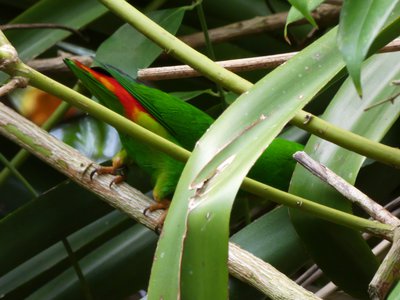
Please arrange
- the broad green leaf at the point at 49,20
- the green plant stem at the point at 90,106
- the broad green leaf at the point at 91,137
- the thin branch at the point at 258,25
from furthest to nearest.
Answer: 1. the broad green leaf at the point at 91,137
2. the thin branch at the point at 258,25
3. the broad green leaf at the point at 49,20
4. the green plant stem at the point at 90,106

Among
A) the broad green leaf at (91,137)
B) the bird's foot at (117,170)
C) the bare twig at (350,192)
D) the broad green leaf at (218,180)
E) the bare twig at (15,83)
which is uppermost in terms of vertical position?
the bare twig at (15,83)

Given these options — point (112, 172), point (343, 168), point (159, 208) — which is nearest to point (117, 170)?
point (112, 172)

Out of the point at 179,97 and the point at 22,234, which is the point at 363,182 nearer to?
the point at 179,97

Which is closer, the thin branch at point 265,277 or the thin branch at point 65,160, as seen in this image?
the thin branch at point 265,277

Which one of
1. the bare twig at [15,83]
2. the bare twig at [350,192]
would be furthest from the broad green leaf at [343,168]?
the bare twig at [15,83]

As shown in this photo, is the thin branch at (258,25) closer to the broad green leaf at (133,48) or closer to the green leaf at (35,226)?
the broad green leaf at (133,48)

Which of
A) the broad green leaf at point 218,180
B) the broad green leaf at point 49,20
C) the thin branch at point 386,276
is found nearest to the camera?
the broad green leaf at point 218,180
